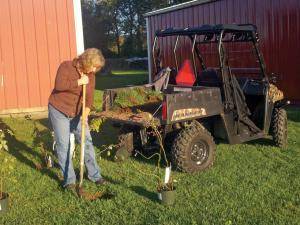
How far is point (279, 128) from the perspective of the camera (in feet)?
26.2

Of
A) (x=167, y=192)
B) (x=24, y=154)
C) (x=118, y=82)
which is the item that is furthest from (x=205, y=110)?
(x=118, y=82)

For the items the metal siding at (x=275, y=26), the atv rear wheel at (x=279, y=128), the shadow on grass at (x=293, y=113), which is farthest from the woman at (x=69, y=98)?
the metal siding at (x=275, y=26)

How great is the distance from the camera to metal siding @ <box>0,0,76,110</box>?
12922mm

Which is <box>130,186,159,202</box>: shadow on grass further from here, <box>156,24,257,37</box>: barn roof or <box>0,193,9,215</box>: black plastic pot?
<box>156,24,257,37</box>: barn roof

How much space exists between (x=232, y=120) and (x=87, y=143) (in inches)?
91.1

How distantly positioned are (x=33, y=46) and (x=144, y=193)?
8303 mm

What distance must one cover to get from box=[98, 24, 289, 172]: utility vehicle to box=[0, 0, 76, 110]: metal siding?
567 cm

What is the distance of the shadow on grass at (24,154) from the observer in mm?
7128

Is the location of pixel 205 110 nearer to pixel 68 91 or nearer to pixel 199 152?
pixel 199 152

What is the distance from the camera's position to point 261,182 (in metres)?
6.18

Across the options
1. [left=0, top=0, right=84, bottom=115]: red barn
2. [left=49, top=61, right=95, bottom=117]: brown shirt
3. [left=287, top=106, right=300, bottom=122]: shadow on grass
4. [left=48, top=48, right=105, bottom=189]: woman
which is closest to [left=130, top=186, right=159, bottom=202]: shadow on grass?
[left=48, top=48, right=105, bottom=189]: woman

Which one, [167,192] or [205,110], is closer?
[167,192]

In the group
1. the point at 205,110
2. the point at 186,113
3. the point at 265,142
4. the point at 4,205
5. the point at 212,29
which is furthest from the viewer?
the point at 265,142

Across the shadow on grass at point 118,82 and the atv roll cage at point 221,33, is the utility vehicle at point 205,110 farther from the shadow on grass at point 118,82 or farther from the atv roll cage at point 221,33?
the shadow on grass at point 118,82
